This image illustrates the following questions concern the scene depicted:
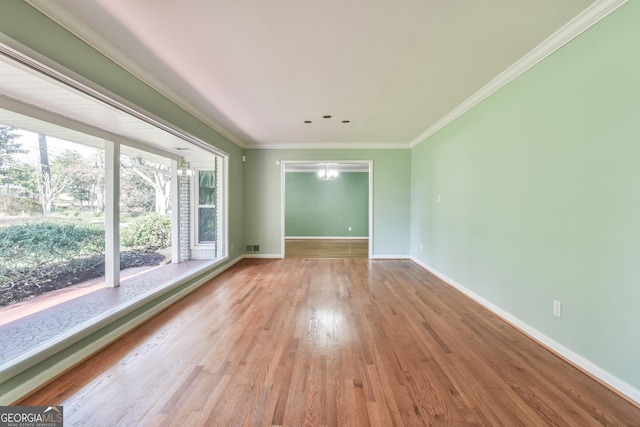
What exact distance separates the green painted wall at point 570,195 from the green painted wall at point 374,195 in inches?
87.3

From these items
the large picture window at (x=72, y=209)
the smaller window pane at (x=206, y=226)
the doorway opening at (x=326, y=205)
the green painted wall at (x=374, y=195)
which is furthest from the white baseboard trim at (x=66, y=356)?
the doorway opening at (x=326, y=205)

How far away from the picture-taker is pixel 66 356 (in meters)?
1.76

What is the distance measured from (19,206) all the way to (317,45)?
2.88 metres

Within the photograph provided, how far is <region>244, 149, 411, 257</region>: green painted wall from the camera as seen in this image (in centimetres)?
539

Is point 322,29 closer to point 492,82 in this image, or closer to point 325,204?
point 492,82

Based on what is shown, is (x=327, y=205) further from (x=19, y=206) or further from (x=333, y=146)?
(x=19, y=206)

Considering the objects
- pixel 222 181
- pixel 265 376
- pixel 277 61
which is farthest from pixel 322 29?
pixel 222 181

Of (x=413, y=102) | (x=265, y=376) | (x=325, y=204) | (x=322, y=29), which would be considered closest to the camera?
(x=265, y=376)

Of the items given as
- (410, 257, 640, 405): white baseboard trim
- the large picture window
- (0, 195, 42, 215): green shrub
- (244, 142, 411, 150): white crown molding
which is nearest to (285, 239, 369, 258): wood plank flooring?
the large picture window

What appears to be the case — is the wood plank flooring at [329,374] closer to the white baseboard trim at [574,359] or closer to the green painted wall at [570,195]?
the white baseboard trim at [574,359]

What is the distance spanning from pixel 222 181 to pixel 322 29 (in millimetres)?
A: 3403

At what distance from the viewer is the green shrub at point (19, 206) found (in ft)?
6.62

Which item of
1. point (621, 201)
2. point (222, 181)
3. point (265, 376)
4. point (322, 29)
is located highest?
point (322, 29)

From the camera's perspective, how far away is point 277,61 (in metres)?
2.27
